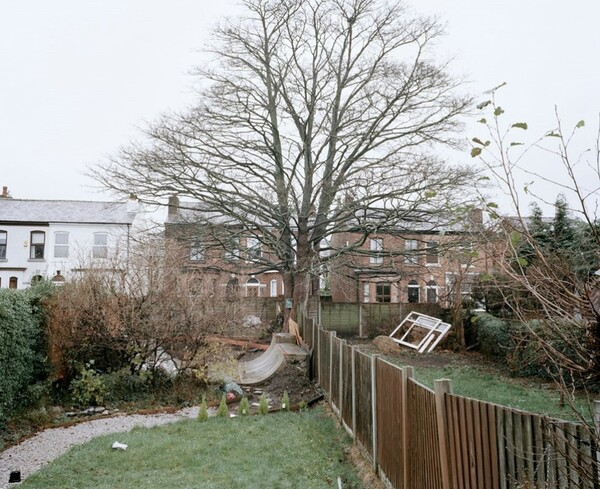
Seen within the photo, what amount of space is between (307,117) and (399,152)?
12.3 ft

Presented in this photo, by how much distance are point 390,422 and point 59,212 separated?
3106 centimetres

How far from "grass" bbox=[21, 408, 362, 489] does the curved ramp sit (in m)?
4.14

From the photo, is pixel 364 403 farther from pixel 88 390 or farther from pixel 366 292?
pixel 366 292

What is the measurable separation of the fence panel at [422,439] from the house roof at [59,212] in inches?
1135

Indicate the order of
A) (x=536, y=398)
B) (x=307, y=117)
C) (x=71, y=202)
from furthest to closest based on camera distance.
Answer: (x=71, y=202), (x=307, y=117), (x=536, y=398)

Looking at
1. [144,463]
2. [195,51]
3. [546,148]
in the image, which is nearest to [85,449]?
[144,463]

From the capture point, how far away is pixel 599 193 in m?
2.34

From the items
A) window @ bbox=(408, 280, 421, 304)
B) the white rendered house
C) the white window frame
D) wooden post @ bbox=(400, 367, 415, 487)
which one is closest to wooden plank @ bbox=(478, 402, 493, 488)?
wooden post @ bbox=(400, 367, 415, 487)

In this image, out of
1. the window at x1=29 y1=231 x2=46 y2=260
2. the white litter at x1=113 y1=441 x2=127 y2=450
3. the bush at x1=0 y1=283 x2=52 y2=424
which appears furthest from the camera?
the window at x1=29 y1=231 x2=46 y2=260

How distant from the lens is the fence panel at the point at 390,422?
5.45 meters

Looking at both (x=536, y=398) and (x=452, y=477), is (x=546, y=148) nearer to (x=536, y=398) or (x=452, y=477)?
(x=452, y=477)

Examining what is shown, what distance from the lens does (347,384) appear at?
859 cm

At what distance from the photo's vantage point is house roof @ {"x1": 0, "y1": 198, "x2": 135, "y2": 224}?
3155 centimetres

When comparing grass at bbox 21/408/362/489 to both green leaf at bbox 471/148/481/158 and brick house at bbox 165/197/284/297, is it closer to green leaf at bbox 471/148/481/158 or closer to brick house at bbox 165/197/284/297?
green leaf at bbox 471/148/481/158
